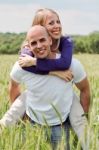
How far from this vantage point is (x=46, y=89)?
2756 millimetres

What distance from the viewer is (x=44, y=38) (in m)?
2.71

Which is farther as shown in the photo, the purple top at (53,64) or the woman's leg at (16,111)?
the woman's leg at (16,111)

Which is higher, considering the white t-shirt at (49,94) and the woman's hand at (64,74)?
the woman's hand at (64,74)

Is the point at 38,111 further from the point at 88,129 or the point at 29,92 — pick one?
the point at 88,129

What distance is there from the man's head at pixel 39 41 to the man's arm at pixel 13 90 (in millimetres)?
288

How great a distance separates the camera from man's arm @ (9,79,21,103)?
2973 millimetres

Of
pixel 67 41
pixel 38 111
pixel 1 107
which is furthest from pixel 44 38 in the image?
pixel 1 107

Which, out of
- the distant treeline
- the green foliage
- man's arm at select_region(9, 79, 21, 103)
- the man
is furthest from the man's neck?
the green foliage

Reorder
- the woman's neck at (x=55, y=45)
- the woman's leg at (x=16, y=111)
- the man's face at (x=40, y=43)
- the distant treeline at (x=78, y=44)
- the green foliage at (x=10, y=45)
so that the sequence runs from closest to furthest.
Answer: the man's face at (x=40, y=43)
the woman's neck at (x=55, y=45)
the woman's leg at (x=16, y=111)
the distant treeline at (x=78, y=44)
the green foliage at (x=10, y=45)

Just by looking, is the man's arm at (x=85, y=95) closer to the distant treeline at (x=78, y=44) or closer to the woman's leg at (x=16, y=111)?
the woman's leg at (x=16, y=111)

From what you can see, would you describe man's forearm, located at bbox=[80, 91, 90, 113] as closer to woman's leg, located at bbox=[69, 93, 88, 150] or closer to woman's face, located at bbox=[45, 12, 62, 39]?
woman's leg, located at bbox=[69, 93, 88, 150]

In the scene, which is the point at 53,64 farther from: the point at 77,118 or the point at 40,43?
the point at 77,118

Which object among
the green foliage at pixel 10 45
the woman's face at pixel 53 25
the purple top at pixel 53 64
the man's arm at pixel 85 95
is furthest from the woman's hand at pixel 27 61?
the green foliage at pixel 10 45

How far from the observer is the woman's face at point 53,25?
277 cm
